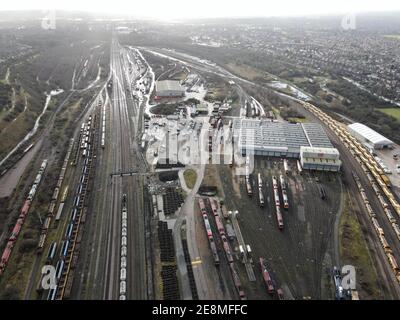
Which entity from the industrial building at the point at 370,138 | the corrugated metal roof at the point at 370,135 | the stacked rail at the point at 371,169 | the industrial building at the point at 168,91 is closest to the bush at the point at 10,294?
the stacked rail at the point at 371,169

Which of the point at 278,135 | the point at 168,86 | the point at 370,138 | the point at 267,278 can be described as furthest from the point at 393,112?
the point at 267,278

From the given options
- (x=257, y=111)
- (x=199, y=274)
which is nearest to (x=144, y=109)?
(x=257, y=111)

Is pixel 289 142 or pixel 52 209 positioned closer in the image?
pixel 52 209

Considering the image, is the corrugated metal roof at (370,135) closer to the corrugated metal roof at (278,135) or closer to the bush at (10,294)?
the corrugated metal roof at (278,135)

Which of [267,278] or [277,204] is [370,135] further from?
[267,278]

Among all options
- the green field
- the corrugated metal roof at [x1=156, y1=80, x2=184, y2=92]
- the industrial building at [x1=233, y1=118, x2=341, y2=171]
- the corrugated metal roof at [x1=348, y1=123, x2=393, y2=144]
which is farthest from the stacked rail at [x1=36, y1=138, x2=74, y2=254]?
the green field

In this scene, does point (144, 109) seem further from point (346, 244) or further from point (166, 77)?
point (346, 244)

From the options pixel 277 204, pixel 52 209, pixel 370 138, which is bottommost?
pixel 277 204
